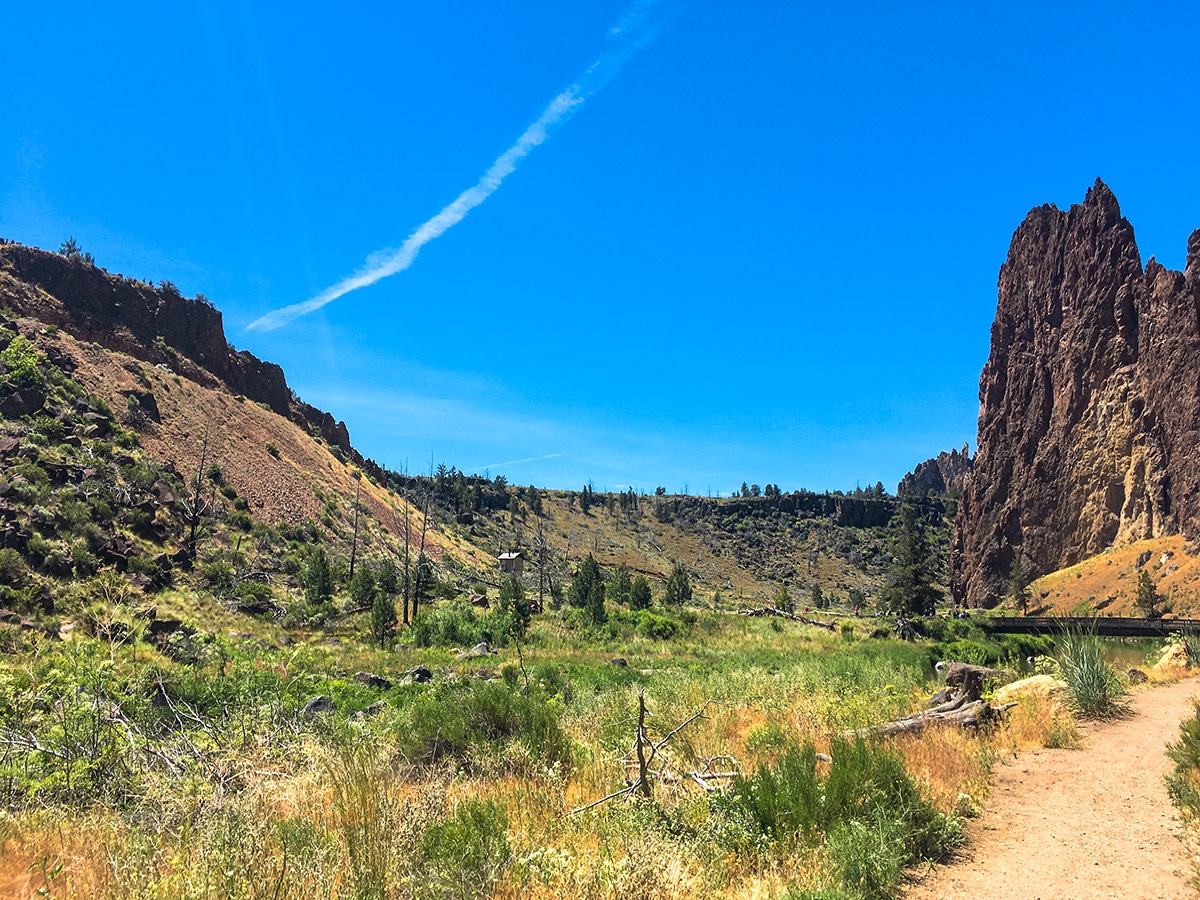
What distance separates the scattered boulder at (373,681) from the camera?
643 inches

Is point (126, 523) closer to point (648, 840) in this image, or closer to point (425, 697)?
point (425, 697)

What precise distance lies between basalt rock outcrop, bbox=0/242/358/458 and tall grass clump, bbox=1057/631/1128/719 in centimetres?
6527

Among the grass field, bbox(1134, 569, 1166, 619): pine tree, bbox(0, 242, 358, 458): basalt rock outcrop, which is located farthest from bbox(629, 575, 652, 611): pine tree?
bbox(0, 242, 358, 458): basalt rock outcrop

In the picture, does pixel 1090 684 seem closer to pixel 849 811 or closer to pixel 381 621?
pixel 849 811

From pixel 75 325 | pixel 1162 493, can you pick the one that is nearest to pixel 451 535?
pixel 75 325

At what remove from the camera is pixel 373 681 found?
1678cm

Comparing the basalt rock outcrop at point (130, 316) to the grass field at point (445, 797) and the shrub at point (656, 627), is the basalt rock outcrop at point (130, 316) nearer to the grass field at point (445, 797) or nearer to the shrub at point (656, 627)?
the shrub at point (656, 627)

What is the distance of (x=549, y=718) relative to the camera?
26.6 ft

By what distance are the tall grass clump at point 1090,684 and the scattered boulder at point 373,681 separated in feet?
49.0

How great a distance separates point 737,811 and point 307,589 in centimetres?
3225

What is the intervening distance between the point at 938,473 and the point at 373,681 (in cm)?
18437

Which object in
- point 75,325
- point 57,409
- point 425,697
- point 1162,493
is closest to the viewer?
point 425,697

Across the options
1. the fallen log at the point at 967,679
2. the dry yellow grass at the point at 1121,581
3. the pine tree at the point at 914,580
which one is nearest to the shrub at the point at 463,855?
the fallen log at the point at 967,679

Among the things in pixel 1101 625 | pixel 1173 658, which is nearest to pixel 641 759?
pixel 1173 658
